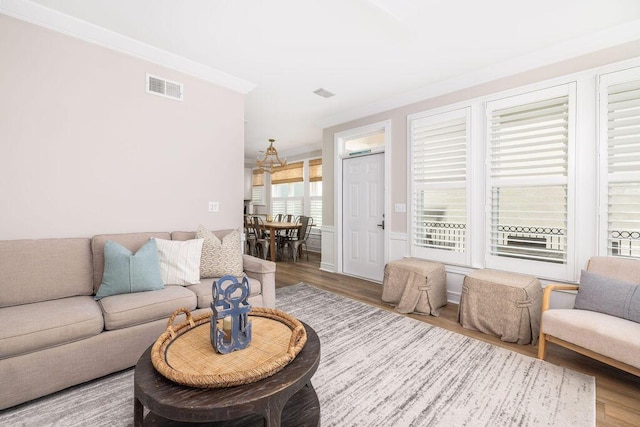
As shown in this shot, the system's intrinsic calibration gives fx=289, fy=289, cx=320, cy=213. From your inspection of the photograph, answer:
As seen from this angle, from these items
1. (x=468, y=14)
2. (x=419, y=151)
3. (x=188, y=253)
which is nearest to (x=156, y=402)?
(x=188, y=253)

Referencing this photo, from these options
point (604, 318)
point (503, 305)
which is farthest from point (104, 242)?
point (604, 318)

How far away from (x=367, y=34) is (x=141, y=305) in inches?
115

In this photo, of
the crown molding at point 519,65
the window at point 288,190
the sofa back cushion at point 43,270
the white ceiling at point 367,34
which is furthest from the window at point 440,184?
the window at point 288,190

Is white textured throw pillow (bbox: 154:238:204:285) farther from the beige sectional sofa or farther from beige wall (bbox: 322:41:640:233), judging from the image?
beige wall (bbox: 322:41:640:233)

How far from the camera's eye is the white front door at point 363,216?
4.54 meters

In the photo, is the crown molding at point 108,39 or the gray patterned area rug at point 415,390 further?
the crown molding at point 108,39

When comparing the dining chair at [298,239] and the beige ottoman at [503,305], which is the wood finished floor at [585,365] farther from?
the dining chair at [298,239]

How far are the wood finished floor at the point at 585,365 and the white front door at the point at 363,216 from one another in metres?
0.38

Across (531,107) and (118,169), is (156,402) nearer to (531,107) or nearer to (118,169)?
(118,169)

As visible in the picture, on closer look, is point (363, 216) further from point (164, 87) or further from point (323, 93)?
point (164, 87)

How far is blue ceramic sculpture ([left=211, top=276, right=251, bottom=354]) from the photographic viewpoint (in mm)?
1392

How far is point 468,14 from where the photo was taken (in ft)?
7.80

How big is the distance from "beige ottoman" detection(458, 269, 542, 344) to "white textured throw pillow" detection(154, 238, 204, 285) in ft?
8.58

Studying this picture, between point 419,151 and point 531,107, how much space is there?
1.28m
